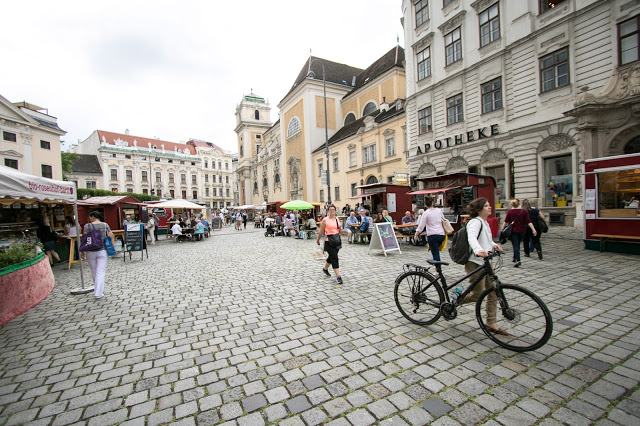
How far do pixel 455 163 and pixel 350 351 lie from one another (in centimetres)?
2000

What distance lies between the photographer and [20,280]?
4.38 m

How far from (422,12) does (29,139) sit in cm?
4022

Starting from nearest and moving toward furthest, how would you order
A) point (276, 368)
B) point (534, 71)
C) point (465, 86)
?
point (276, 368), point (534, 71), point (465, 86)

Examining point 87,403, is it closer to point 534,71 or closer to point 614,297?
point 614,297

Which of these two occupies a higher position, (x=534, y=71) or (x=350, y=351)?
(x=534, y=71)


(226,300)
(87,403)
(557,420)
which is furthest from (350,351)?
(226,300)

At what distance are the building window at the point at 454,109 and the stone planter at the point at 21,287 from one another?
22287 mm

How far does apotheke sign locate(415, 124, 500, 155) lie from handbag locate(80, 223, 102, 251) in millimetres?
20318

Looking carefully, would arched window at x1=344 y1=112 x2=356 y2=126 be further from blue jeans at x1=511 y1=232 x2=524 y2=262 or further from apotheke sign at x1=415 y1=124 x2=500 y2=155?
blue jeans at x1=511 y1=232 x2=524 y2=262

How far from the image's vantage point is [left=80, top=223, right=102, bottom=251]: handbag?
643 centimetres

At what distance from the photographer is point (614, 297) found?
16.4 feet

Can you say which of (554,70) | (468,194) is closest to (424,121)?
(554,70)

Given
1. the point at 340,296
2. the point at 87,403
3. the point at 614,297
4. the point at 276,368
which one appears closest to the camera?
the point at 87,403

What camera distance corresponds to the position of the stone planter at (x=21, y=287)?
13.3ft
